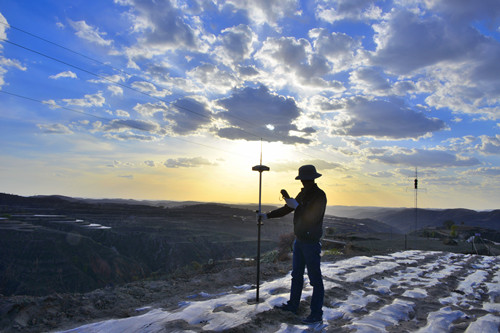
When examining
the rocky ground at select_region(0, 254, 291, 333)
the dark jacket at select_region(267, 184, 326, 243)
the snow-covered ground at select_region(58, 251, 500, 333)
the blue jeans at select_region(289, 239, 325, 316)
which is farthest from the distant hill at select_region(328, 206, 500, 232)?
the dark jacket at select_region(267, 184, 326, 243)

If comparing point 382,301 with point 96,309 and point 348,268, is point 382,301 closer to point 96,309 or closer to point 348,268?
point 348,268

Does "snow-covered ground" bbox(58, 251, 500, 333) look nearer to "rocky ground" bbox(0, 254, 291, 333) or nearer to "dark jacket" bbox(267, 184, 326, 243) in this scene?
"rocky ground" bbox(0, 254, 291, 333)

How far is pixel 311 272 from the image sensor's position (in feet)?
15.0

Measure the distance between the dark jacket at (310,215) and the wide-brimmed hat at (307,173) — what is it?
17cm

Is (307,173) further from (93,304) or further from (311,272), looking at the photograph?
(93,304)

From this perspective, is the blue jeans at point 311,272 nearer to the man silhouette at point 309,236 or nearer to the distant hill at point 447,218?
the man silhouette at point 309,236

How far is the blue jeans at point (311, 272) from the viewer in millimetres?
4469

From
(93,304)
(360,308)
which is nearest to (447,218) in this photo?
(360,308)

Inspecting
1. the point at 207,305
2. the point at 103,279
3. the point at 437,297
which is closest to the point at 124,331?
the point at 207,305

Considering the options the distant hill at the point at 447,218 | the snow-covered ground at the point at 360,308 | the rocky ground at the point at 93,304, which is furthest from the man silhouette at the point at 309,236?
the distant hill at the point at 447,218

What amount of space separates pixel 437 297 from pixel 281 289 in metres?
3.44

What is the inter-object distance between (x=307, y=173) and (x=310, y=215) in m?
0.65

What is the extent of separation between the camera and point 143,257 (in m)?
42.6

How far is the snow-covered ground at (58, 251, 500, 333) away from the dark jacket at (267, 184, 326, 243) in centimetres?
123
